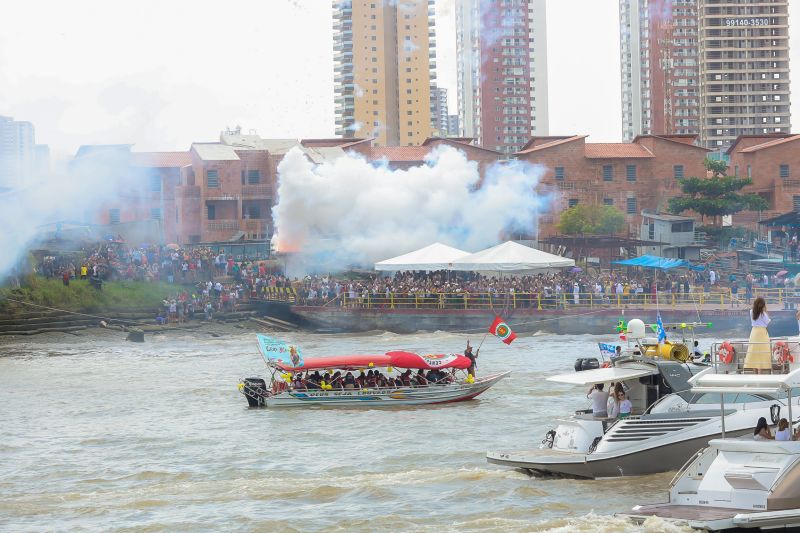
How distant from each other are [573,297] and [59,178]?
24.7 metres

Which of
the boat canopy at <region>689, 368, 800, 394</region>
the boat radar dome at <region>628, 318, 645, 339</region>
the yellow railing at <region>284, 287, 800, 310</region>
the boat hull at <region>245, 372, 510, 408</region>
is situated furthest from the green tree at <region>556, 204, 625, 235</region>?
the boat canopy at <region>689, 368, 800, 394</region>

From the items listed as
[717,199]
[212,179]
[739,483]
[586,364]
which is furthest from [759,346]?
[212,179]

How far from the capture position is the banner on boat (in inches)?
1336

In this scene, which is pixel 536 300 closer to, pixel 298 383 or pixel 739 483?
pixel 298 383

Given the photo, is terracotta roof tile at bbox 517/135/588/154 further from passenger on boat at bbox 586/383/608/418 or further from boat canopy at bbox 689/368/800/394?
boat canopy at bbox 689/368/800/394

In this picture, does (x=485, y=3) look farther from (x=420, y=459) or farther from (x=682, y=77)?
(x=420, y=459)

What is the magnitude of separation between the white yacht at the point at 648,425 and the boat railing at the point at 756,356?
0.03 meters

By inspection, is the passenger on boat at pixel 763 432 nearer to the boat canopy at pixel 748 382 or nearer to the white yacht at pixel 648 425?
the boat canopy at pixel 748 382

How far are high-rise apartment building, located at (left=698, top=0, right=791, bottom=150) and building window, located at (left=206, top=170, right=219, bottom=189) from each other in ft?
240

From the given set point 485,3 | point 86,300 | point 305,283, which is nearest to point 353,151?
point 305,283

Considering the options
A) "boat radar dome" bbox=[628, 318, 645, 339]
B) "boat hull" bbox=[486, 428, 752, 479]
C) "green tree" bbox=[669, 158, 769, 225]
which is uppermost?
"green tree" bbox=[669, 158, 769, 225]

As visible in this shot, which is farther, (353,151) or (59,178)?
(353,151)

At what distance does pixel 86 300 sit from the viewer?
59125 millimetres

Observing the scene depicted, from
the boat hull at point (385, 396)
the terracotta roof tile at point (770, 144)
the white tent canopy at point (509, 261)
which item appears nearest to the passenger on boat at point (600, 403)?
the boat hull at point (385, 396)
